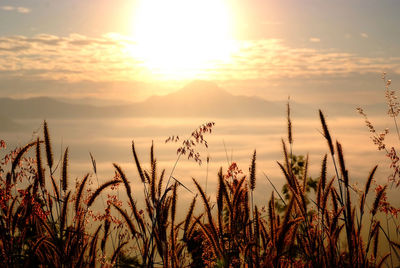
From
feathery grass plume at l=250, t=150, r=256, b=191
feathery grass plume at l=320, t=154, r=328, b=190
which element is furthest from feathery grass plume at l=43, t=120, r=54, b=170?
feathery grass plume at l=320, t=154, r=328, b=190

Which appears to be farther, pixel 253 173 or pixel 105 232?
pixel 105 232

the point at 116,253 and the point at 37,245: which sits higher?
the point at 37,245

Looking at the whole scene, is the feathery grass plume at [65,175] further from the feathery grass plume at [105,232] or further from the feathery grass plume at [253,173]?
the feathery grass plume at [253,173]

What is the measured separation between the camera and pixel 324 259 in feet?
13.4

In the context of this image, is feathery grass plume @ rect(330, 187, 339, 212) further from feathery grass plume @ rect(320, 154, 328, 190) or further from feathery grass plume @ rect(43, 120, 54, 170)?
feathery grass plume @ rect(43, 120, 54, 170)

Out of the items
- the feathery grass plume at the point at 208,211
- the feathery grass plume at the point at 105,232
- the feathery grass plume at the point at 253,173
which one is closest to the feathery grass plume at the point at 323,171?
the feathery grass plume at the point at 253,173

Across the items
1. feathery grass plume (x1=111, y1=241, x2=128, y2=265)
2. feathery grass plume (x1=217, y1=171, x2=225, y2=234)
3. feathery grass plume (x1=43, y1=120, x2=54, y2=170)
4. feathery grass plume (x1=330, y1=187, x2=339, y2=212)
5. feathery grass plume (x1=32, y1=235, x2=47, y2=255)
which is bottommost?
feathery grass plume (x1=111, y1=241, x2=128, y2=265)

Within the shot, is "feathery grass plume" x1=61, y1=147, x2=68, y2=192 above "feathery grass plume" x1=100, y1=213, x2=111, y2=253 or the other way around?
above

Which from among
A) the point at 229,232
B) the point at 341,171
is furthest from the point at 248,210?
the point at 341,171

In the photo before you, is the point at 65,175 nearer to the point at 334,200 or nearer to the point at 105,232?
the point at 105,232

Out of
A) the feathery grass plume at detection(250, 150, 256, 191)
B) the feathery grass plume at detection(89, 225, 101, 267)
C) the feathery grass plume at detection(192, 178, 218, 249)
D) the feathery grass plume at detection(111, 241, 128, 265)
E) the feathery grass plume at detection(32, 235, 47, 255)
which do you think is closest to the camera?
the feathery grass plume at detection(32, 235, 47, 255)

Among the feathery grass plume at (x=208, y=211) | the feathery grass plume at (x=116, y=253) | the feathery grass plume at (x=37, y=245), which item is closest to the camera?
the feathery grass plume at (x=37, y=245)

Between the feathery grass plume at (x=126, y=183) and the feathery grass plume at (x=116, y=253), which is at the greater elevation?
the feathery grass plume at (x=126, y=183)

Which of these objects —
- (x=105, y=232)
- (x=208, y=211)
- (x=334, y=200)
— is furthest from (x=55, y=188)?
(x=334, y=200)
